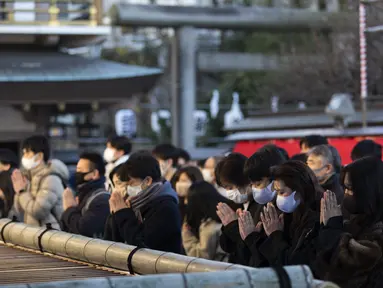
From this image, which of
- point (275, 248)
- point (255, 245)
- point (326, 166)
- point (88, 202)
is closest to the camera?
point (275, 248)

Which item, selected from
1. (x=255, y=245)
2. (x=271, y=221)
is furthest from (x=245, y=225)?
(x=271, y=221)

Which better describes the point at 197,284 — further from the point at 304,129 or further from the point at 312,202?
the point at 304,129

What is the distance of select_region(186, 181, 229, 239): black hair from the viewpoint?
32.0 ft

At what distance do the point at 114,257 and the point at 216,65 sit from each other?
39072mm

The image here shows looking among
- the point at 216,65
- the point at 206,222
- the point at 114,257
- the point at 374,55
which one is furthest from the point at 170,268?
the point at 216,65

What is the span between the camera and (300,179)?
21.3ft

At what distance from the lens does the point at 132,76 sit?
2497 cm

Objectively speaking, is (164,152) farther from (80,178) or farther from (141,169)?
(141,169)

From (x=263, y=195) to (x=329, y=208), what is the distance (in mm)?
1036

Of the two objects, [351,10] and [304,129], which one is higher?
[351,10]

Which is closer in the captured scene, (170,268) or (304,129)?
(170,268)

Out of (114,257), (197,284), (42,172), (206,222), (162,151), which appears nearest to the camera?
(197,284)

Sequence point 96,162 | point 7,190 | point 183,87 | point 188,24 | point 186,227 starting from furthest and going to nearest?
point 183,87 < point 188,24 < point 7,190 < point 186,227 < point 96,162

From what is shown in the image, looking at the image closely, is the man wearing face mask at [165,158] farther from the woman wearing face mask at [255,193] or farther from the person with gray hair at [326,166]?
the woman wearing face mask at [255,193]
